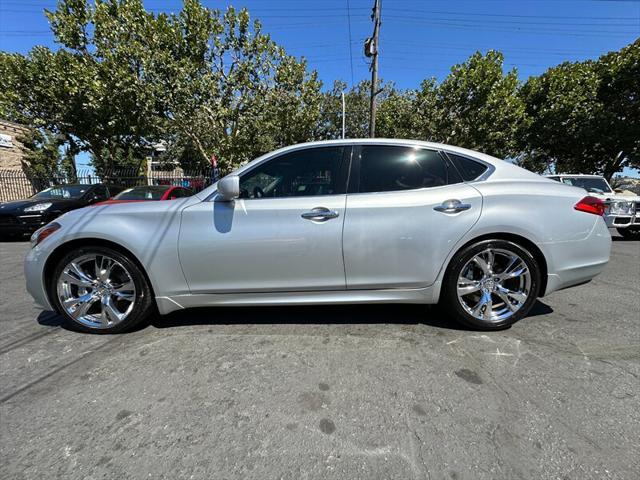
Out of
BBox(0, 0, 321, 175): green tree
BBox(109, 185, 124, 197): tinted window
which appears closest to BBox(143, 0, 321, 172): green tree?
BBox(0, 0, 321, 175): green tree

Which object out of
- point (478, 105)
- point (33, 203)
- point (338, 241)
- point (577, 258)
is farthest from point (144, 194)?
point (478, 105)

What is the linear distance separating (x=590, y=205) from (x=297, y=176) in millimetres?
2593

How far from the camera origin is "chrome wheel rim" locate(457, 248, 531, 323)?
285 cm

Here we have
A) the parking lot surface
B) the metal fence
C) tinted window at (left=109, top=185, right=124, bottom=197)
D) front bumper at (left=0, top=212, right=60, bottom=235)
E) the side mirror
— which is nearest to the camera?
the parking lot surface

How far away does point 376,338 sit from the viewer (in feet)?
9.08

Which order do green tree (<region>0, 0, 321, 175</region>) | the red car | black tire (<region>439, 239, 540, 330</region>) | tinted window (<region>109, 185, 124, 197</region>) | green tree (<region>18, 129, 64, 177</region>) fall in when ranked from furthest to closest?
green tree (<region>18, 129, 64, 177</region>)
green tree (<region>0, 0, 321, 175</region>)
tinted window (<region>109, 185, 124, 197</region>)
the red car
black tire (<region>439, 239, 540, 330</region>)

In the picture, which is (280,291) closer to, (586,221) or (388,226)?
(388,226)

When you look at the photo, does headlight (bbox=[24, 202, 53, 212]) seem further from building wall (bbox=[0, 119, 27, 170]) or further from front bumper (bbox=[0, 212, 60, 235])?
building wall (bbox=[0, 119, 27, 170])

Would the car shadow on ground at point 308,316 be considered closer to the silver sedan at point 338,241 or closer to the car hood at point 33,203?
the silver sedan at point 338,241

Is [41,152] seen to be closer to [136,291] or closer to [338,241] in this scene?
[136,291]

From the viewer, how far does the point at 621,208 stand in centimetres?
820

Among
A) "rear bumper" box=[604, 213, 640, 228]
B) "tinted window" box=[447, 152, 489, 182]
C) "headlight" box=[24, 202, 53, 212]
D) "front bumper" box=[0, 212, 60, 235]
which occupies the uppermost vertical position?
"tinted window" box=[447, 152, 489, 182]

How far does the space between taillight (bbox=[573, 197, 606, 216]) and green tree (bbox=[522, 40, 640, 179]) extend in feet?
68.0

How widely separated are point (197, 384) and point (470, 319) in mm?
2260
